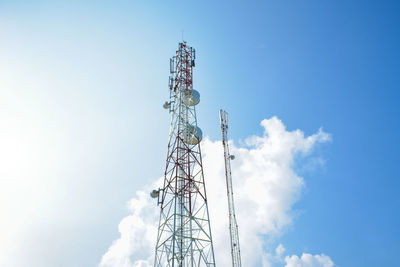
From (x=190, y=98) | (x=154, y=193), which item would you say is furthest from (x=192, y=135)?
(x=154, y=193)

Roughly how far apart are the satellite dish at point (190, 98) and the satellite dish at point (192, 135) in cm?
279

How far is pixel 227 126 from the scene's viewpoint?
4028cm

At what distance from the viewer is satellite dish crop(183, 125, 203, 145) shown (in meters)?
31.1

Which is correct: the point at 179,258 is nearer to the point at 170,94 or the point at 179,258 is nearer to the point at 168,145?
the point at 168,145

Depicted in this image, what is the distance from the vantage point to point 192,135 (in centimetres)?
3144

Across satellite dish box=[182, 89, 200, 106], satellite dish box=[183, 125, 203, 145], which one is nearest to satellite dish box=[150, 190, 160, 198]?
satellite dish box=[183, 125, 203, 145]

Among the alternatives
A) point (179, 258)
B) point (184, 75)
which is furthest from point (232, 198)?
point (184, 75)

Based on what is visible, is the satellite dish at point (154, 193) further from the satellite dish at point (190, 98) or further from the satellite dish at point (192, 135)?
the satellite dish at point (190, 98)

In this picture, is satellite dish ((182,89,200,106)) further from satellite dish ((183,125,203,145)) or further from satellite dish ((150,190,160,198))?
satellite dish ((150,190,160,198))

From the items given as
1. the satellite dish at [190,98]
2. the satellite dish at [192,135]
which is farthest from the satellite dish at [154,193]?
the satellite dish at [190,98]

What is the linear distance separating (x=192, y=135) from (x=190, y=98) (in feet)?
13.8

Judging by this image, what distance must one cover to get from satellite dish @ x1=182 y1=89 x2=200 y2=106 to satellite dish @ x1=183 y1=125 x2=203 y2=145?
2788mm

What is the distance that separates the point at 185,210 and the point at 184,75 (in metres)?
15.3

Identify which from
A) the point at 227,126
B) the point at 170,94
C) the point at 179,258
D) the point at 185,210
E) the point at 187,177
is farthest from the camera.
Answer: the point at 227,126
